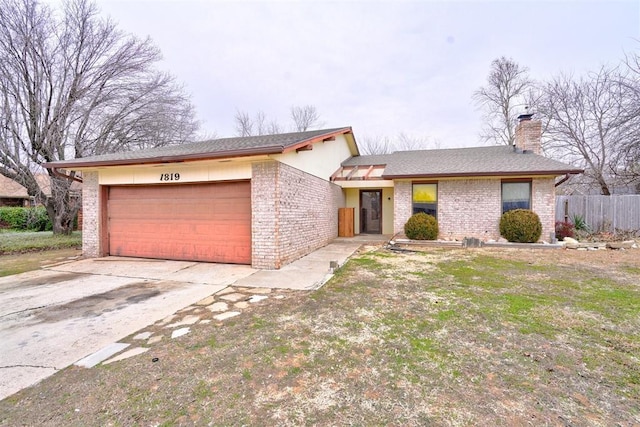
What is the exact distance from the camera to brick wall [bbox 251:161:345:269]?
20.8 feet

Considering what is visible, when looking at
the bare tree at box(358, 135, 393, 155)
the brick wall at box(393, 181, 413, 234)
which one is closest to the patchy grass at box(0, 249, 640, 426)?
the brick wall at box(393, 181, 413, 234)

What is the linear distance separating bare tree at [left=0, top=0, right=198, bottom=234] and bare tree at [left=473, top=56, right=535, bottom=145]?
70.7 feet

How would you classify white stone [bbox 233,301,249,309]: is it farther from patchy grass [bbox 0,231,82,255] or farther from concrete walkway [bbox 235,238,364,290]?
patchy grass [bbox 0,231,82,255]

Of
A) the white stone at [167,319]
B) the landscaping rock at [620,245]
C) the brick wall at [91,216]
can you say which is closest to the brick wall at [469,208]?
the landscaping rock at [620,245]

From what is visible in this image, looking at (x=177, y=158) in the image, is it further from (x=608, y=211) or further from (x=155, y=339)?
(x=608, y=211)

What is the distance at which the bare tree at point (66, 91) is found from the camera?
10.7 m

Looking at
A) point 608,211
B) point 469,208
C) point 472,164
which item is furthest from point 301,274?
point 608,211

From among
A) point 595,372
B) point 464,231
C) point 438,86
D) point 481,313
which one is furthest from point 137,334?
point 438,86

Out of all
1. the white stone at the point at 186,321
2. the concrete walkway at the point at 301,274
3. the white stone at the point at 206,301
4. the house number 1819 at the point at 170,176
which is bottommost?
the white stone at the point at 186,321

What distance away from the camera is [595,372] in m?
2.39

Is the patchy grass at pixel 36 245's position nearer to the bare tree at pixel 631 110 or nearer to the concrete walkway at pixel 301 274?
the concrete walkway at pixel 301 274

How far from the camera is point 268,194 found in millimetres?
6348

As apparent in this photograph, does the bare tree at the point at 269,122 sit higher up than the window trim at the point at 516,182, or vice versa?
the bare tree at the point at 269,122

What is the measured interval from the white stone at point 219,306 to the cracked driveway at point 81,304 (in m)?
0.43
